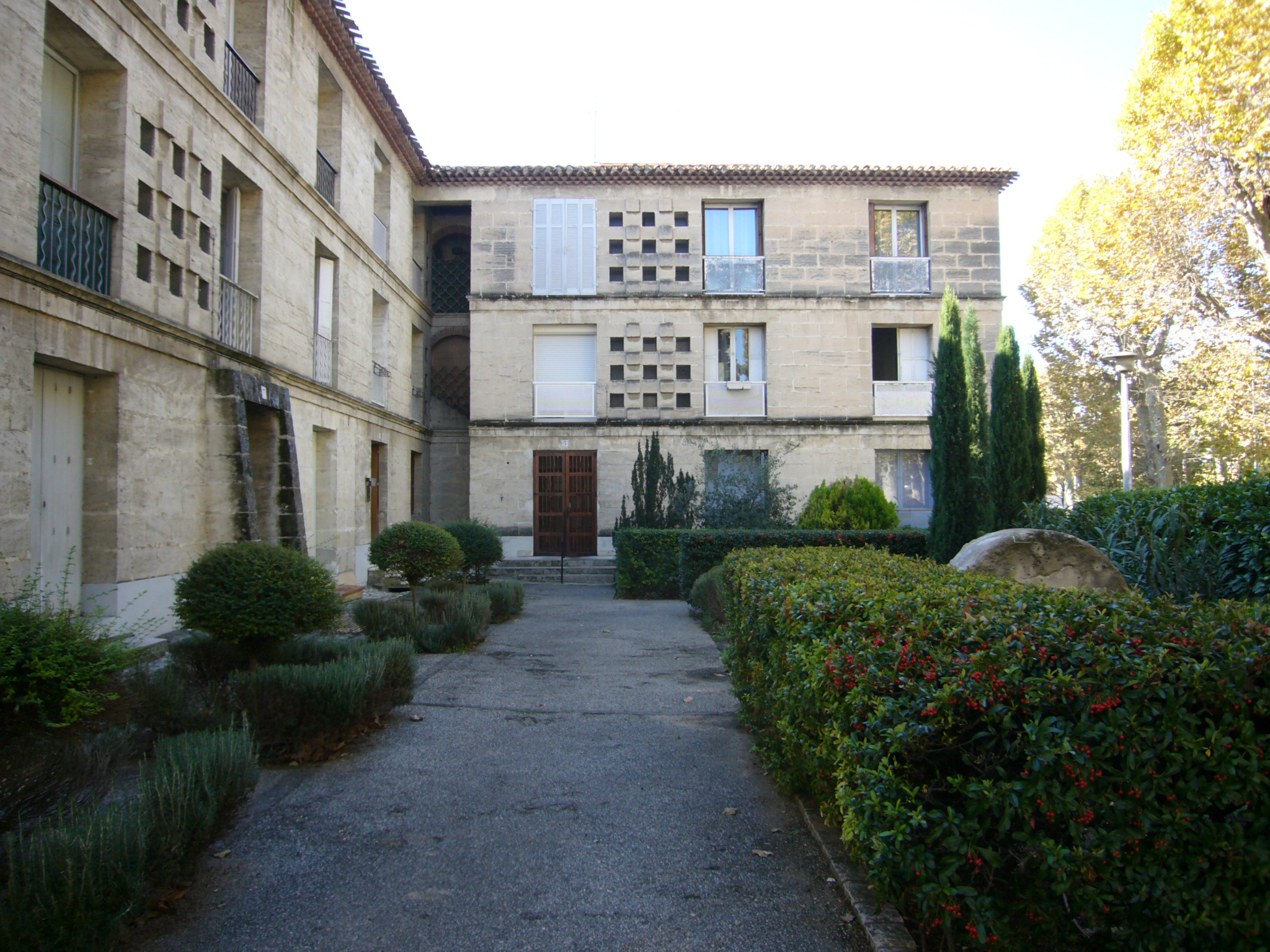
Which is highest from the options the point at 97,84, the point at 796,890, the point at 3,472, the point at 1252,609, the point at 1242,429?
the point at 97,84

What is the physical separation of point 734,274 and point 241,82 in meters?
11.4

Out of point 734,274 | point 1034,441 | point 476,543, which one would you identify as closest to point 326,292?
point 476,543

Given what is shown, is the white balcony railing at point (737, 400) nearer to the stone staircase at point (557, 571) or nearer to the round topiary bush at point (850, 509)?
the round topiary bush at point (850, 509)

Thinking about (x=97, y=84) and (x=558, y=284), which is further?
(x=558, y=284)

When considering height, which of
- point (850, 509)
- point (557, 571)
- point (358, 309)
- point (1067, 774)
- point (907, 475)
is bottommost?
point (557, 571)

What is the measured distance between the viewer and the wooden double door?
18359 millimetres

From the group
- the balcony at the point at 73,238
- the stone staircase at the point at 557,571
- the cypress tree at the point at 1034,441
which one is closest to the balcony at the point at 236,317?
the balcony at the point at 73,238

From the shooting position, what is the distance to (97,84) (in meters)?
8.02

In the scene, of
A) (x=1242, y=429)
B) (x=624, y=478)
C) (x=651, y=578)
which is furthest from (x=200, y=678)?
(x=1242, y=429)

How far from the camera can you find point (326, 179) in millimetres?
13812

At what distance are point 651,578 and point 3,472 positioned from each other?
9175 millimetres

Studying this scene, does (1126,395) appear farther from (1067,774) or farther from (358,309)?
(358,309)

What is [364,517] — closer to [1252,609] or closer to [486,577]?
[486,577]

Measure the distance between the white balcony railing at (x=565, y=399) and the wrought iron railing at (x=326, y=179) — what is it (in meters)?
6.26
